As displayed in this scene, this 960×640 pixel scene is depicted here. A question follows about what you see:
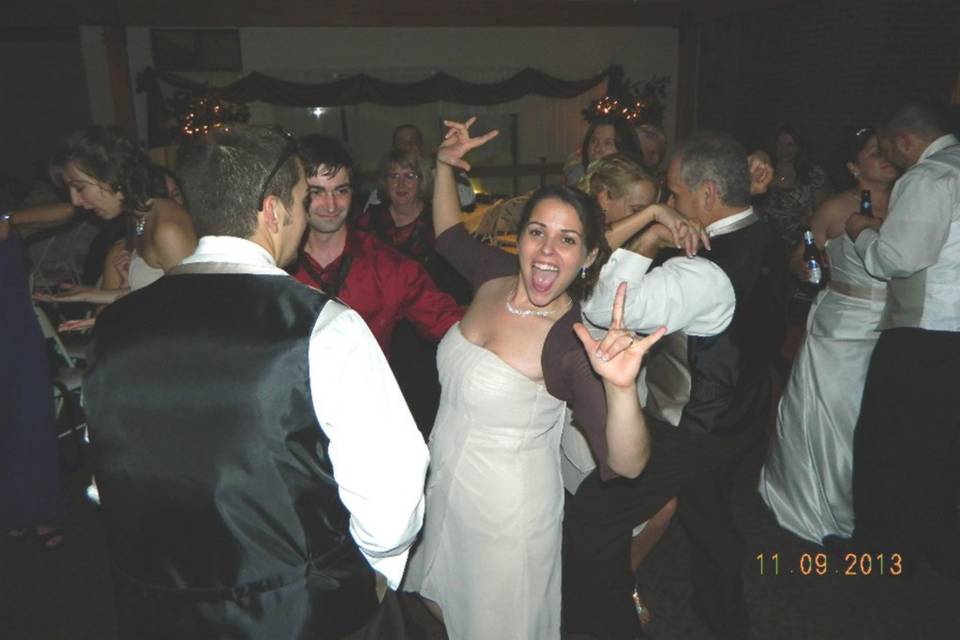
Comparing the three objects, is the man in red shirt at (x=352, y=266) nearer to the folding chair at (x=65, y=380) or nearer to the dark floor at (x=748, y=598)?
the dark floor at (x=748, y=598)

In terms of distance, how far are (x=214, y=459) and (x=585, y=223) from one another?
3.69 feet

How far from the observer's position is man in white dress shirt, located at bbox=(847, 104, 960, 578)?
93.7 inches

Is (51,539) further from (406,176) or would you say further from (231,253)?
(231,253)

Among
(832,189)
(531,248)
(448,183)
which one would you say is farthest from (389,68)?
(531,248)

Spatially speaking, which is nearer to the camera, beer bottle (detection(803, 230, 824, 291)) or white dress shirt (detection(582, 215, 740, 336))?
white dress shirt (detection(582, 215, 740, 336))

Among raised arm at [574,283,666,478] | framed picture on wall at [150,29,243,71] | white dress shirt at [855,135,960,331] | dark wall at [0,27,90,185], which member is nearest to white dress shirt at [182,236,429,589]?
raised arm at [574,283,666,478]

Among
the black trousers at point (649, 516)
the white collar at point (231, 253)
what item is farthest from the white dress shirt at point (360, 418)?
the black trousers at point (649, 516)

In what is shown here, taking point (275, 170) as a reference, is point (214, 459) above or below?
below

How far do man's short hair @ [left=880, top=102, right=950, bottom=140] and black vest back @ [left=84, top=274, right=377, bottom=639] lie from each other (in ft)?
8.11

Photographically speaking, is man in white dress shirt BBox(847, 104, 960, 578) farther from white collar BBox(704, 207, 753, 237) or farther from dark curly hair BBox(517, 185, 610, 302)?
dark curly hair BBox(517, 185, 610, 302)

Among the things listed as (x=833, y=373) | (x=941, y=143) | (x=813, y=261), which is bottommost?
(x=833, y=373)

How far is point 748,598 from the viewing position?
8.75 feet

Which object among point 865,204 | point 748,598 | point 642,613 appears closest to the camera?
point 642,613

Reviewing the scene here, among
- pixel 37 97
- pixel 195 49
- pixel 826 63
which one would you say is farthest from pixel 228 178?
pixel 37 97
